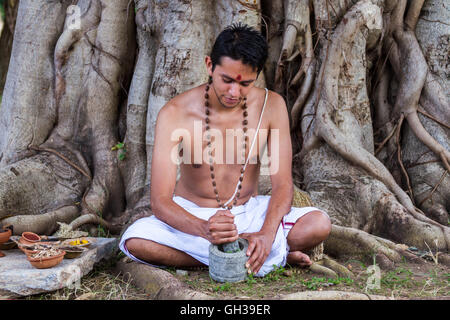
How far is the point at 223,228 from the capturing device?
2.85 m

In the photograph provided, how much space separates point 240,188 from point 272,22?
2189mm

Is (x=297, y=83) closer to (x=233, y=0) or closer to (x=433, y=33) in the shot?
(x=233, y=0)

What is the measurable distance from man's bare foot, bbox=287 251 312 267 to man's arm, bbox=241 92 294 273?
25cm

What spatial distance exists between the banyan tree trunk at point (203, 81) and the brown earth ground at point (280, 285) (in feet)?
2.82

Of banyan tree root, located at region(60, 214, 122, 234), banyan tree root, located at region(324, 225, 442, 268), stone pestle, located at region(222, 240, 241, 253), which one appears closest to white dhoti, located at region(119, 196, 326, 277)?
stone pestle, located at region(222, 240, 241, 253)

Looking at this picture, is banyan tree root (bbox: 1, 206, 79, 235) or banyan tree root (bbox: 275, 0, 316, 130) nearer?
banyan tree root (bbox: 1, 206, 79, 235)

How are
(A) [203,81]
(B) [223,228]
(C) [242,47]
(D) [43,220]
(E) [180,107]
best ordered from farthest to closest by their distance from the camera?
(A) [203,81]
(D) [43,220]
(E) [180,107]
(C) [242,47]
(B) [223,228]

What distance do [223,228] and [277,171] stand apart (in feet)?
2.79

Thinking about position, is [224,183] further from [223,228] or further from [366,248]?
[366,248]

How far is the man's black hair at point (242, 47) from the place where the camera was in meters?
3.10

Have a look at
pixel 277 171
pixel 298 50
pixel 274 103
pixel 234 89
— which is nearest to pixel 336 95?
pixel 298 50

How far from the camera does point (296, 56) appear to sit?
4879 millimetres

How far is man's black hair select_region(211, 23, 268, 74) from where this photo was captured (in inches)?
122

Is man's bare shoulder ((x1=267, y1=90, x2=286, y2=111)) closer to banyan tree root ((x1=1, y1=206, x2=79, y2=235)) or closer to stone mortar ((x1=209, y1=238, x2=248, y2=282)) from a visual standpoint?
stone mortar ((x1=209, y1=238, x2=248, y2=282))
